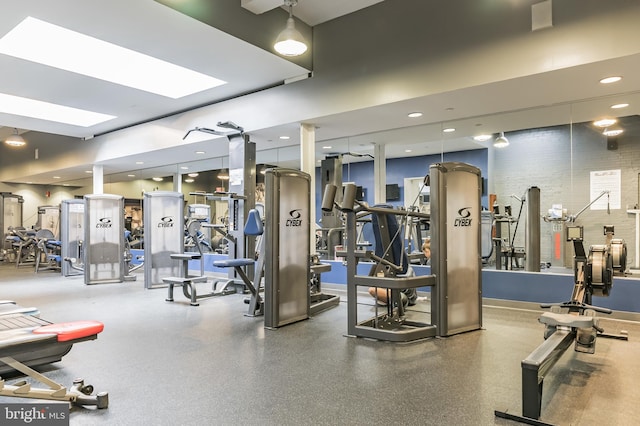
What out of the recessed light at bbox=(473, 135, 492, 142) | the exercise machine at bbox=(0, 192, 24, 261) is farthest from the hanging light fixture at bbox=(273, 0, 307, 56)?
the exercise machine at bbox=(0, 192, 24, 261)

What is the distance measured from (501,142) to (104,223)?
7705 millimetres

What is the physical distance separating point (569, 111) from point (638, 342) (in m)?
3.03

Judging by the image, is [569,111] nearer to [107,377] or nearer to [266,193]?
[266,193]

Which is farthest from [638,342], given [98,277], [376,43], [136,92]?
[98,277]

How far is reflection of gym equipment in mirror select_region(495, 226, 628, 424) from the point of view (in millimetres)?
2260

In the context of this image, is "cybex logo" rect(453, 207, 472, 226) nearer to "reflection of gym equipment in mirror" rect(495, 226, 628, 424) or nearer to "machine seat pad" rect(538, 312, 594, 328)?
"reflection of gym equipment in mirror" rect(495, 226, 628, 424)

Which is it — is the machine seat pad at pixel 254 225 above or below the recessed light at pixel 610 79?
below

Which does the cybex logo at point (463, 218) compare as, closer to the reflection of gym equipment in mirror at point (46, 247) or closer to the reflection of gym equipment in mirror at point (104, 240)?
the reflection of gym equipment in mirror at point (104, 240)

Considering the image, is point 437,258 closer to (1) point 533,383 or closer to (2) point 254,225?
(1) point 533,383

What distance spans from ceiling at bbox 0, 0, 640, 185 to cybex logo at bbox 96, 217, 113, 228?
2.21m

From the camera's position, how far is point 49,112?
8578 millimetres

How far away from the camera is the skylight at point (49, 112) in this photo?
7895mm
